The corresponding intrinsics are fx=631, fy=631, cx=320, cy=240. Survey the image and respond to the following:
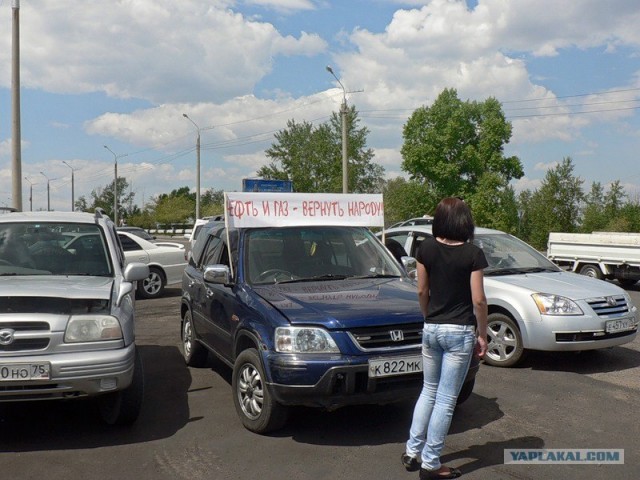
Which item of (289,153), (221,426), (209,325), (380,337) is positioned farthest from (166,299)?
(289,153)

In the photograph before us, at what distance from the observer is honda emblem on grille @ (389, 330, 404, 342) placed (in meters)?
4.66

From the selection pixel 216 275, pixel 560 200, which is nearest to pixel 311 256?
pixel 216 275

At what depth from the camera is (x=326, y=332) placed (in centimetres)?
459

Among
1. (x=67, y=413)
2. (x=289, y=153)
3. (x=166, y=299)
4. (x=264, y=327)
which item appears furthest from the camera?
(x=289, y=153)

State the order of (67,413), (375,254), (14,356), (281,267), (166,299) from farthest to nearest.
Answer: (166,299), (375,254), (281,267), (67,413), (14,356)

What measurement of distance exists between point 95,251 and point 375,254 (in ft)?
9.02

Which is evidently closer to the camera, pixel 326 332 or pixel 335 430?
pixel 326 332

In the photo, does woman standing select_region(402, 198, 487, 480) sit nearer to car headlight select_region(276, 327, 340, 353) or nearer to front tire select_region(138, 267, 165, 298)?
car headlight select_region(276, 327, 340, 353)

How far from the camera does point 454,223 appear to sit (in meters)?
4.01

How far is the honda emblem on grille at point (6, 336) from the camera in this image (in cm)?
443

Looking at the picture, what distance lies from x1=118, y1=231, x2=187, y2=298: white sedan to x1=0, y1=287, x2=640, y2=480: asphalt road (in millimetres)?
7840

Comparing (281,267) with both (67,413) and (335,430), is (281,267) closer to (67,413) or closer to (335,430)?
(335,430)

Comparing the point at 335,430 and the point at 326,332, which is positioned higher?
the point at 326,332

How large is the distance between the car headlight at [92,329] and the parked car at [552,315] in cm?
443
